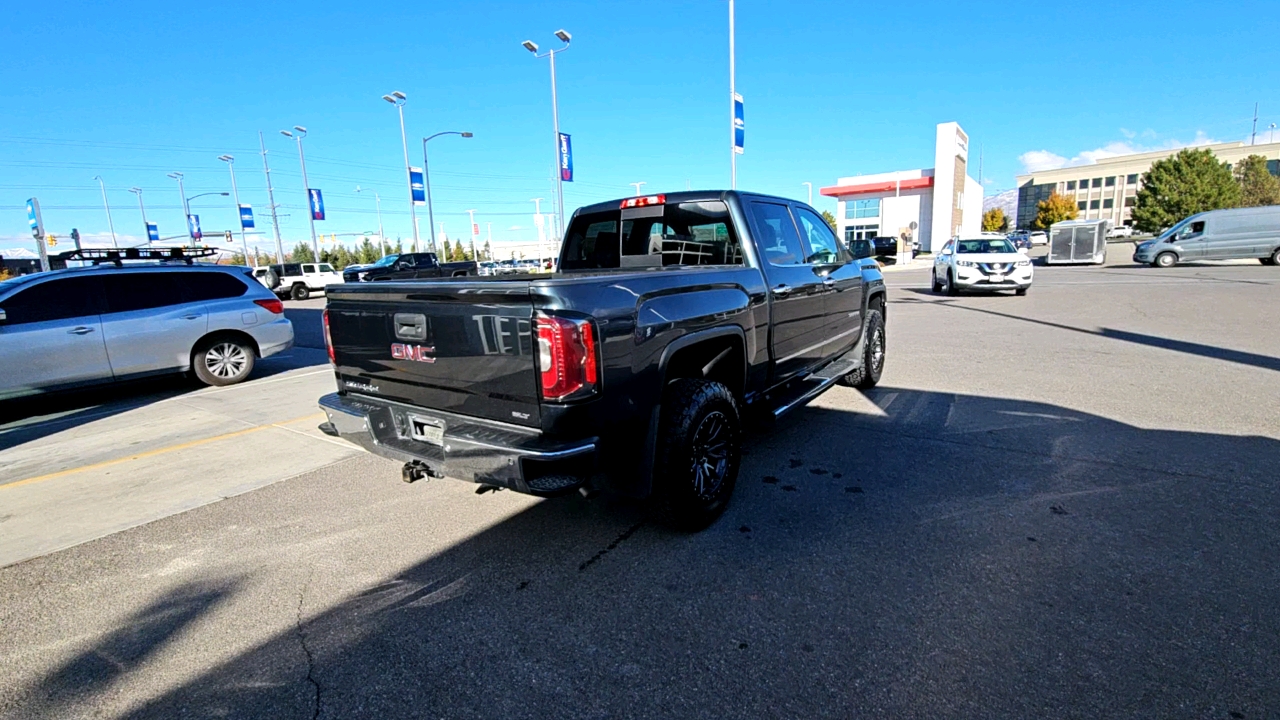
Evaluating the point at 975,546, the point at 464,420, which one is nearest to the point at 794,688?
the point at 975,546

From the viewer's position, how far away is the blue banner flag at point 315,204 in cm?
3878

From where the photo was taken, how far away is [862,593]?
2.88 m

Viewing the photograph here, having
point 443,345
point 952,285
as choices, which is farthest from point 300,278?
point 443,345

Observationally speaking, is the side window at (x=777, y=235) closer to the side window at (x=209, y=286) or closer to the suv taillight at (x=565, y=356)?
the suv taillight at (x=565, y=356)

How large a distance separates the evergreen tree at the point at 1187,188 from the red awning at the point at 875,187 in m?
27.7

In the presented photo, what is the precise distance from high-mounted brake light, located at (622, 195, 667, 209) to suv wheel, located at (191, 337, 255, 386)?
6527 millimetres

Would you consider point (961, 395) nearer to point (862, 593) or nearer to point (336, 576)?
point (862, 593)

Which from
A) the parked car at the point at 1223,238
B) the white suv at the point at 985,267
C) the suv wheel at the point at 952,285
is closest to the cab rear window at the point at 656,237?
the white suv at the point at 985,267

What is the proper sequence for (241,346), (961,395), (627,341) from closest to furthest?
(627,341), (961,395), (241,346)

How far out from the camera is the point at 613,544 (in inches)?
137

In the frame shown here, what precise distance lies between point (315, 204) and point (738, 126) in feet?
99.5

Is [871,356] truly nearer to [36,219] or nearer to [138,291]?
[138,291]

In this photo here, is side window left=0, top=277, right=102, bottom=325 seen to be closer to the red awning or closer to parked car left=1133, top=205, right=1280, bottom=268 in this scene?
parked car left=1133, top=205, right=1280, bottom=268

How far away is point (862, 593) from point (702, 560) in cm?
79
